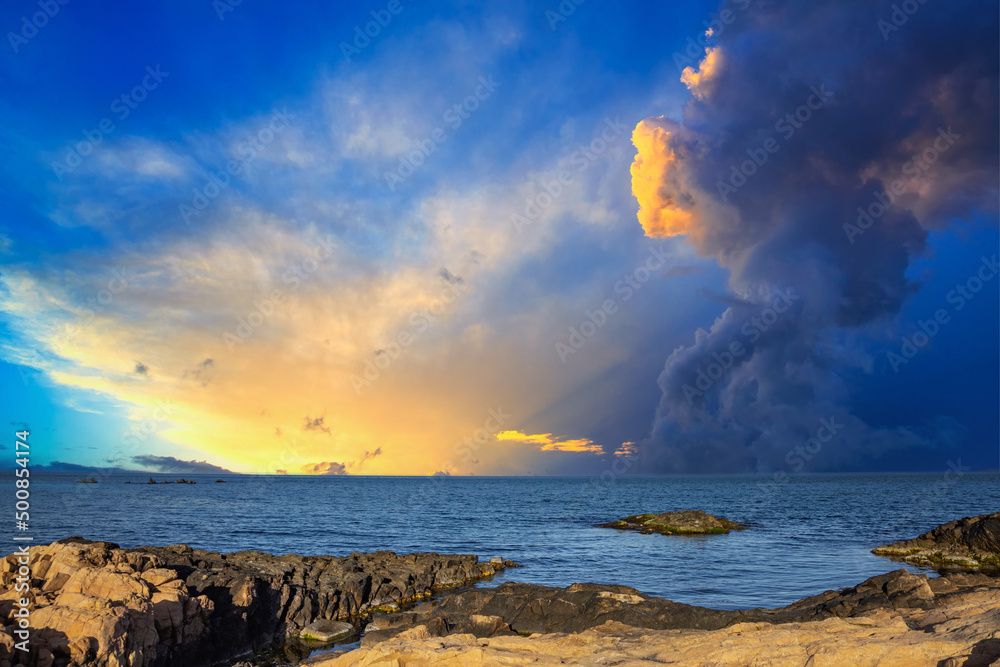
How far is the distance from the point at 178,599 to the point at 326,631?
7120 mm

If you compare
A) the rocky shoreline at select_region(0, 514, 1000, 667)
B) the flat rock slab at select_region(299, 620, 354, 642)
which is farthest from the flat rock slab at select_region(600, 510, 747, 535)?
the flat rock slab at select_region(299, 620, 354, 642)

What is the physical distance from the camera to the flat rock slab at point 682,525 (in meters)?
61.9

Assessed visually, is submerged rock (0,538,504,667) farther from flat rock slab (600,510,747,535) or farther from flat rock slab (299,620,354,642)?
flat rock slab (600,510,747,535)

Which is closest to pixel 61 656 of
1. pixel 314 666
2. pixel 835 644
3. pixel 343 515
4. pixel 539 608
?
pixel 314 666

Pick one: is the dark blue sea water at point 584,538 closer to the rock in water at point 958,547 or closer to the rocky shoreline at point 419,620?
the rock in water at point 958,547

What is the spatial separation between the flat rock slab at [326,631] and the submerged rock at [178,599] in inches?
4.1

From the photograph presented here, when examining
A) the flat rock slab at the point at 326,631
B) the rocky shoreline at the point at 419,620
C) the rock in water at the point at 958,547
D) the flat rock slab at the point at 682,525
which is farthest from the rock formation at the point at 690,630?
the flat rock slab at the point at 682,525

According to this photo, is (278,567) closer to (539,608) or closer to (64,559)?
(64,559)

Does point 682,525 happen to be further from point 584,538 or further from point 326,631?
point 326,631

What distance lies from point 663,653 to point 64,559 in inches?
809

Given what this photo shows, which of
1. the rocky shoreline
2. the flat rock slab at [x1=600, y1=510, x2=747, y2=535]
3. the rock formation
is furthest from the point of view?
the flat rock slab at [x1=600, y1=510, x2=747, y2=535]

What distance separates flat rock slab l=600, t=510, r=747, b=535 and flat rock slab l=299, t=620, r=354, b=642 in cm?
4401

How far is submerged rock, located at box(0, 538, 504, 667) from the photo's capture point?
50.7 ft

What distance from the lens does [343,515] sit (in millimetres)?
84312
